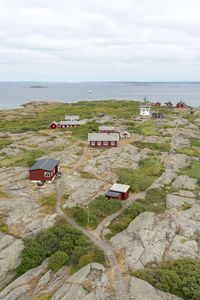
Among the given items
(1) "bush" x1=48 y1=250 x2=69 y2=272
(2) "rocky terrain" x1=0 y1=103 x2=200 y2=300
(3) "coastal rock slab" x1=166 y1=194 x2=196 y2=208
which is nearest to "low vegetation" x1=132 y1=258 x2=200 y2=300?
(2) "rocky terrain" x1=0 y1=103 x2=200 y2=300

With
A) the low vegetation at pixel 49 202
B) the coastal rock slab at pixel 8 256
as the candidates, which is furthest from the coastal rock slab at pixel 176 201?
the coastal rock slab at pixel 8 256

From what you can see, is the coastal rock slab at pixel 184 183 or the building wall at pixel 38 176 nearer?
the coastal rock slab at pixel 184 183

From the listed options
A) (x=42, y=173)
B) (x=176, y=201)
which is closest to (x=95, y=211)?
(x=176, y=201)

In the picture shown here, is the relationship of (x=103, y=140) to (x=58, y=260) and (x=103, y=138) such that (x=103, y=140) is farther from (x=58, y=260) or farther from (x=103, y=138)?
(x=58, y=260)

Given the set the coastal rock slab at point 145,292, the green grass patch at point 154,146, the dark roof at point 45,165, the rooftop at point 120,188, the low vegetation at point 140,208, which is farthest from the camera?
the green grass patch at point 154,146

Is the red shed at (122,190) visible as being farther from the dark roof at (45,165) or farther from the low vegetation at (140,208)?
the dark roof at (45,165)

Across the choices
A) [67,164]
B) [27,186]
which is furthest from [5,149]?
[27,186]

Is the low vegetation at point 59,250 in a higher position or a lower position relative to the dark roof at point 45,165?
lower

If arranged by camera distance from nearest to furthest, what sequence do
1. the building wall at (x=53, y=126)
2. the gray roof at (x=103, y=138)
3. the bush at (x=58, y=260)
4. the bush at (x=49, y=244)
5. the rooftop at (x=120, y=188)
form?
the bush at (x=58, y=260) → the bush at (x=49, y=244) → the rooftop at (x=120, y=188) → the gray roof at (x=103, y=138) → the building wall at (x=53, y=126)

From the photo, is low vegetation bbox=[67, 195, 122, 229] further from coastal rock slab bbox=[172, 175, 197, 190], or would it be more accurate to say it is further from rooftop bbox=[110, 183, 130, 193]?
coastal rock slab bbox=[172, 175, 197, 190]
